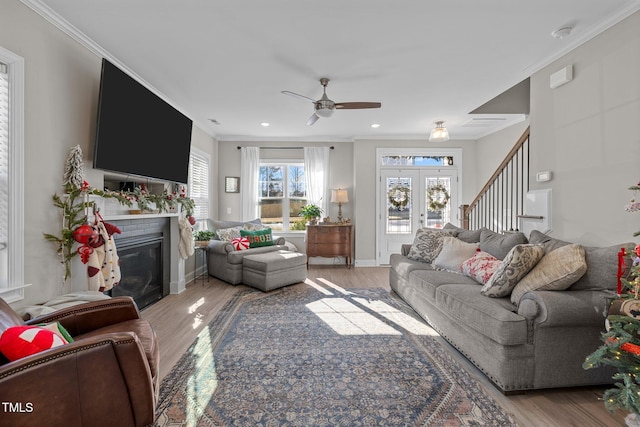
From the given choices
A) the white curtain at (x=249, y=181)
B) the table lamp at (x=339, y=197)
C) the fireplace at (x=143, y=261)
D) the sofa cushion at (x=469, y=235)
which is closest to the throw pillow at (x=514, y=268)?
the sofa cushion at (x=469, y=235)

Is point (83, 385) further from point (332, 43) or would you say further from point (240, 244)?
point (240, 244)

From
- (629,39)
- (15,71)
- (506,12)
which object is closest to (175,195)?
(15,71)

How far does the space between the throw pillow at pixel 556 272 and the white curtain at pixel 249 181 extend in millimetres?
4908

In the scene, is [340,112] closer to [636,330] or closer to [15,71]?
[15,71]

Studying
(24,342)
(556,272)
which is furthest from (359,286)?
(24,342)

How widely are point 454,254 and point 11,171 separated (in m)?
3.87

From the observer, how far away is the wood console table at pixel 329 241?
5949 mm

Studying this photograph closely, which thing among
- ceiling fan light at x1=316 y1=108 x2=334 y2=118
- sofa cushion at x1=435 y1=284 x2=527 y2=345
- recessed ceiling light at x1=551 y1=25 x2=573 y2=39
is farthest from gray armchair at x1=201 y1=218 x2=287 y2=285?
recessed ceiling light at x1=551 y1=25 x2=573 y2=39

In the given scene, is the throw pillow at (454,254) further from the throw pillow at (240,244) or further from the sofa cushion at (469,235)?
the throw pillow at (240,244)

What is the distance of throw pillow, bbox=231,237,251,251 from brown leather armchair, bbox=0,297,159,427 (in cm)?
338

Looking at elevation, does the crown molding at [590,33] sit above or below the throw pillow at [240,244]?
above

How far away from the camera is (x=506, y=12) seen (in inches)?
88.4

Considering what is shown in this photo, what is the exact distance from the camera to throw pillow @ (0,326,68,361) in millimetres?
1312

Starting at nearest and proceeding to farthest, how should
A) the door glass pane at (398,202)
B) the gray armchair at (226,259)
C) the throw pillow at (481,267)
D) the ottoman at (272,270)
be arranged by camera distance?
the throw pillow at (481,267)
the ottoman at (272,270)
the gray armchair at (226,259)
the door glass pane at (398,202)
